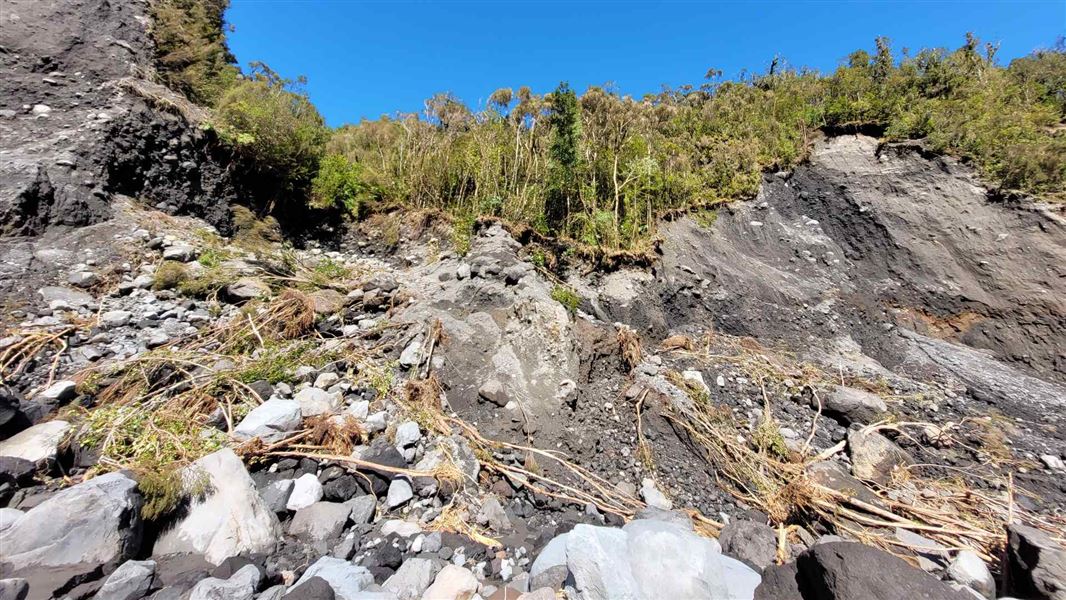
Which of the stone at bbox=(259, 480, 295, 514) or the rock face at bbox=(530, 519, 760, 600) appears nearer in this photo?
the rock face at bbox=(530, 519, 760, 600)

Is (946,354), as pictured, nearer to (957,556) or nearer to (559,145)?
(957,556)

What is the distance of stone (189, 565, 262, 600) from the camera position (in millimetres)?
1856

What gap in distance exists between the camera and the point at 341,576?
2170 millimetres

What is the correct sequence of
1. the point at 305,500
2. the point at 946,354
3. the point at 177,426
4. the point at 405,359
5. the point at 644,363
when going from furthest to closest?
the point at 946,354, the point at 644,363, the point at 405,359, the point at 177,426, the point at 305,500

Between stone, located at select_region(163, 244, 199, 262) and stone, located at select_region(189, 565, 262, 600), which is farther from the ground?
stone, located at select_region(163, 244, 199, 262)

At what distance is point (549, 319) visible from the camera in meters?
4.60

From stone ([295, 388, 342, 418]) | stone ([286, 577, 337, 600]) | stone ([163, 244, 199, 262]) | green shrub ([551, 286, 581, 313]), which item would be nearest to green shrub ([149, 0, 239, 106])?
stone ([163, 244, 199, 262])

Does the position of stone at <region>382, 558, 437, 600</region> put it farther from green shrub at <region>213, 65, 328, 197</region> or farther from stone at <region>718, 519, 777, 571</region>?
green shrub at <region>213, 65, 328, 197</region>

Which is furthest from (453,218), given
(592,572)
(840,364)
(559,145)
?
(840,364)

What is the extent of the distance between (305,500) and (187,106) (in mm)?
7318

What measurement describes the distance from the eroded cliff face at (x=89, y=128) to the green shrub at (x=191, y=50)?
0.26m

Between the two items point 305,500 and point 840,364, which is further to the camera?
Answer: point 840,364

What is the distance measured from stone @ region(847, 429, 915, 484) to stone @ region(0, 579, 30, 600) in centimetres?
637

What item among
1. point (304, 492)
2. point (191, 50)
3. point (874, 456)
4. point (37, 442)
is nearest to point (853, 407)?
point (874, 456)
